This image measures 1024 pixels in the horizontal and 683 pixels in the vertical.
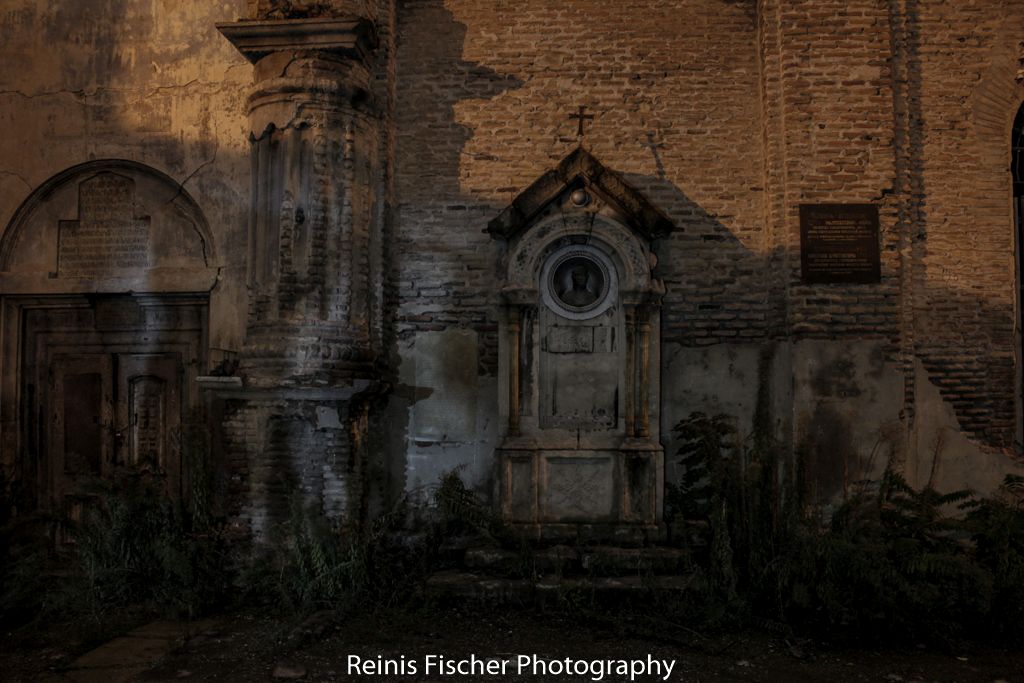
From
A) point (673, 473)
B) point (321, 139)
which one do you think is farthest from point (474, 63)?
point (673, 473)

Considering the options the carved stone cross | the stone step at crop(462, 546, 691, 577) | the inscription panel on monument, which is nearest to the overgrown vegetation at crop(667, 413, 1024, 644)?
the stone step at crop(462, 546, 691, 577)

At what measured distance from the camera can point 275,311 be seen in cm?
699

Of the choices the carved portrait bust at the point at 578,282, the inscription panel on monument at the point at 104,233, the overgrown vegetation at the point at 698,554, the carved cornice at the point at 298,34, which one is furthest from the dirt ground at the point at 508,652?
the carved cornice at the point at 298,34

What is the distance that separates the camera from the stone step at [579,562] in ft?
20.5

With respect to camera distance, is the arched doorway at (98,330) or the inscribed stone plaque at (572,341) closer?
the inscribed stone plaque at (572,341)

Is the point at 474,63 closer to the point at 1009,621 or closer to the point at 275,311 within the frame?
the point at 275,311

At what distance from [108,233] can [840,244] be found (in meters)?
7.00

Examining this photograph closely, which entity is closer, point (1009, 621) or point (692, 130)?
point (1009, 621)

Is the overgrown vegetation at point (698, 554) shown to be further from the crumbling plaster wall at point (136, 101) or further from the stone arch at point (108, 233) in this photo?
the crumbling plaster wall at point (136, 101)

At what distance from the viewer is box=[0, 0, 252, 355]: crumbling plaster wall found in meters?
7.65

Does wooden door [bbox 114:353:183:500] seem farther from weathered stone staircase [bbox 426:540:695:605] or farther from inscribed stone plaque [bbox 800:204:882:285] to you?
inscribed stone plaque [bbox 800:204:882:285]

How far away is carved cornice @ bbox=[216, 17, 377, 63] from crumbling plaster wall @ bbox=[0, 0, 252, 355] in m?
0.72

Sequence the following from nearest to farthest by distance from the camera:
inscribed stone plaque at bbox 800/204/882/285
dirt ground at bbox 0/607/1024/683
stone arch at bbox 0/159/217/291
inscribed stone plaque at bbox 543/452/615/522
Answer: dirt ground at bbox 0/607/1024/683 < inscribed stone plaque at bbox 543/452/615/522 < inscribed stone plaque at bbox 800/204/882/285 < stone arch at bbox 0/159/217/291

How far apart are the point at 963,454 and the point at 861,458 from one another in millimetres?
1021
